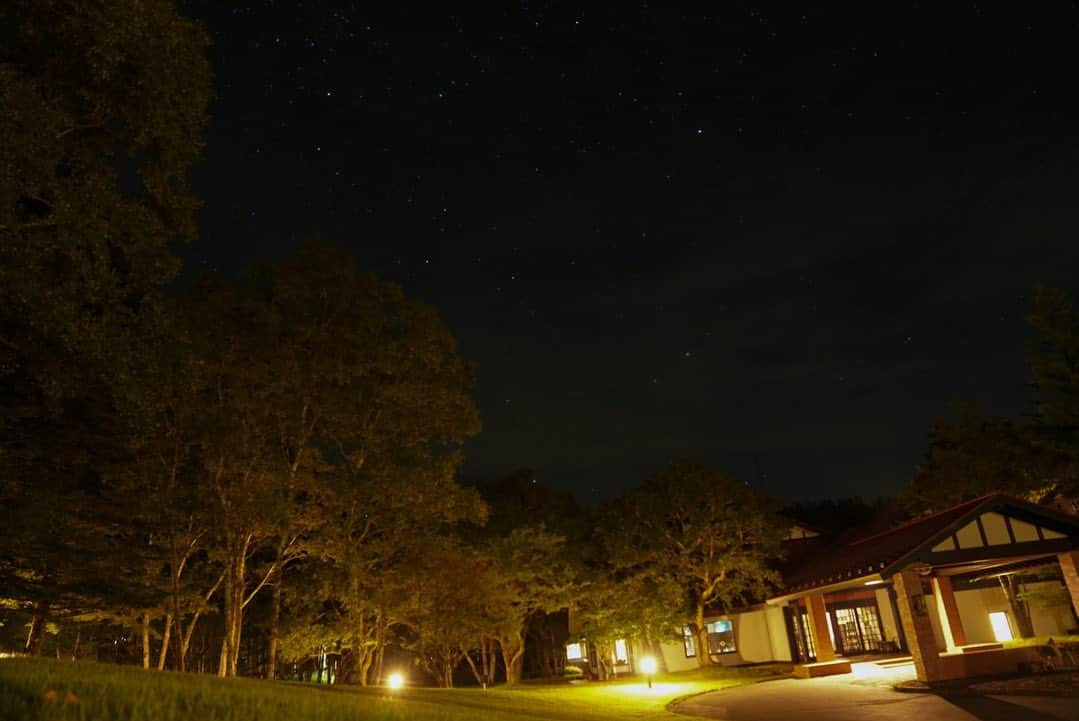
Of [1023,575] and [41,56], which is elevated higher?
[41,56]

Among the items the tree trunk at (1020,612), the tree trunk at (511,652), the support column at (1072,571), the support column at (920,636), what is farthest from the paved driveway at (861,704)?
the tree trunk at (511,652)

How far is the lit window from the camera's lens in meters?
28.6

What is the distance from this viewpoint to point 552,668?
4319 centimetres

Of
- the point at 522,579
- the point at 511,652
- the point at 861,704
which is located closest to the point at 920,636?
the point at 861,704

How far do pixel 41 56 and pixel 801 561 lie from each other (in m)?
36.2

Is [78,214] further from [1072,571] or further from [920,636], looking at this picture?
[1072,571]

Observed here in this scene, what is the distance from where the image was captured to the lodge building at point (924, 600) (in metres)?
18.7

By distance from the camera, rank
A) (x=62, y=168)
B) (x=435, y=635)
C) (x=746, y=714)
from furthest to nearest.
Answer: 1. (x=435, y=635)
2. (x=746, y=714)
3. (x=62, y=168)

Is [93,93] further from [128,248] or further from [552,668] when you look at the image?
[552,668]

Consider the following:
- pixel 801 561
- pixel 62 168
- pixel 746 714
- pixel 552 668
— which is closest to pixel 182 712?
pixel 62 168

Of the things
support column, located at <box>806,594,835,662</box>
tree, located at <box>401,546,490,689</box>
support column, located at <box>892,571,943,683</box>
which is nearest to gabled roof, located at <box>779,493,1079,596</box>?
support column, located at <box>892,571,943,683</box>

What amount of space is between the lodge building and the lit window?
39mm

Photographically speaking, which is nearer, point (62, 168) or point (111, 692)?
point (111, 692)

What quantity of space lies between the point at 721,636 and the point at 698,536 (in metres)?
7.88
